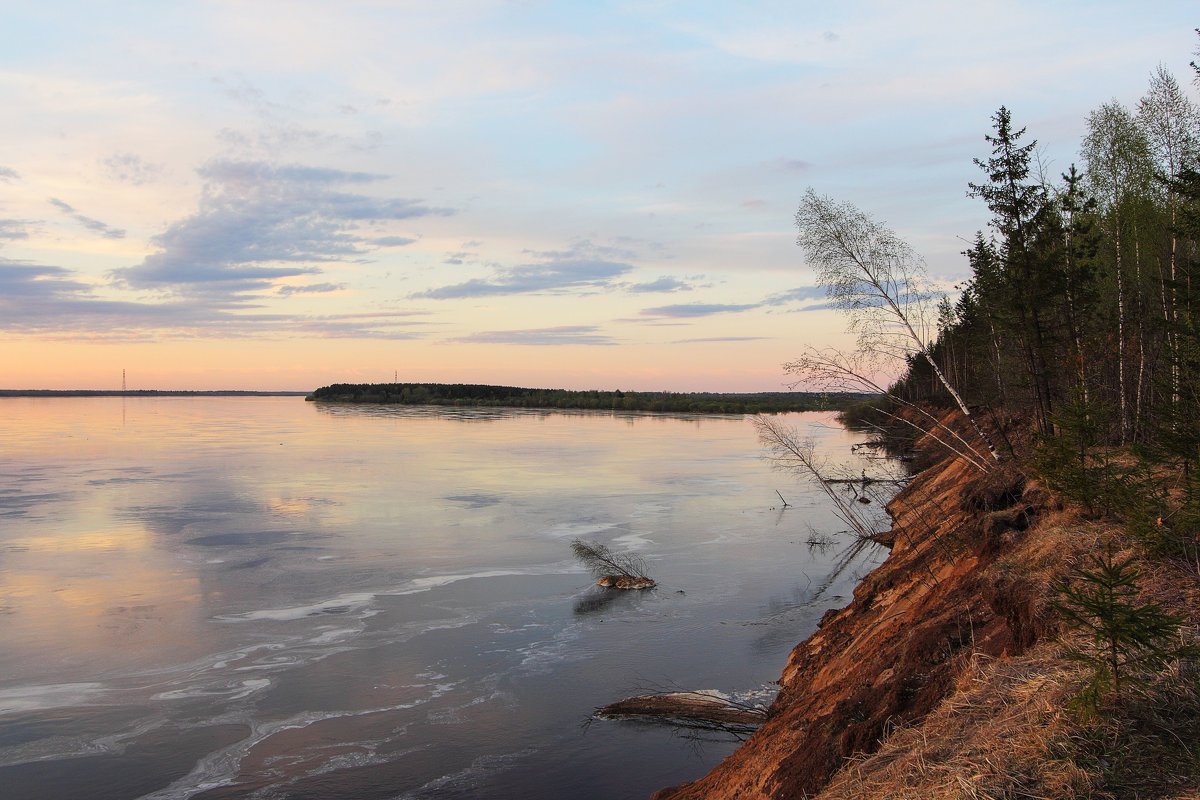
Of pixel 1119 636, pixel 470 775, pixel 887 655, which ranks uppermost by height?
pixel 1119 636

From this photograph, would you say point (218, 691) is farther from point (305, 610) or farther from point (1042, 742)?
point (1042, 742)

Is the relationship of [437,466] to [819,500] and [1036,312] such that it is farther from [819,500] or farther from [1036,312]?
[1036,312]

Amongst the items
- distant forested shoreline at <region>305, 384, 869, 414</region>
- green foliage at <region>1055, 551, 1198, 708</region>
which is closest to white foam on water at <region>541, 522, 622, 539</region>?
green foliage at <region>1055, 551, 1198, 708</region>

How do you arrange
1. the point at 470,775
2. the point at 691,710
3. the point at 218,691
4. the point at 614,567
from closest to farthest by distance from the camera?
the point at 470,775
the point at 691,710
the point at 218,691
the point at 614,567

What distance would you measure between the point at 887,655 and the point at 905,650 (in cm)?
48

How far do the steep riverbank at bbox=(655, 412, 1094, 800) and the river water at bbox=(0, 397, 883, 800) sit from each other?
1.54 meters

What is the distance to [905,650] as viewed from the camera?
8266mm

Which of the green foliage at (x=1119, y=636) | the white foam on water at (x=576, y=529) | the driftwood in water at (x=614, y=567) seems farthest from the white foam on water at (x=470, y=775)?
the white foam on water at (x=576, y=529)

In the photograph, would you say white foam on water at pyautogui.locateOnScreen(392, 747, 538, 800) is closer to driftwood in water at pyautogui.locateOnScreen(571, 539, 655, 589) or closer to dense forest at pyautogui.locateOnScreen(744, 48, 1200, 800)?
dense forest at pyautogui.locateOnScreen(744, 48, 1200, 800)

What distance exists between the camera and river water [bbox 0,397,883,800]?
10.2 meters

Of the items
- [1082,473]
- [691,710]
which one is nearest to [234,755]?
[691,710]

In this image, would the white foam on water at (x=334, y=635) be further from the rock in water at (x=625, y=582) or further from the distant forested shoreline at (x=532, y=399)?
the distant forested shoreline at (x=532, y=399)

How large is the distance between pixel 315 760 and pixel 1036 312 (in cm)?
1635

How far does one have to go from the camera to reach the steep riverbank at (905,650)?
6.90m
